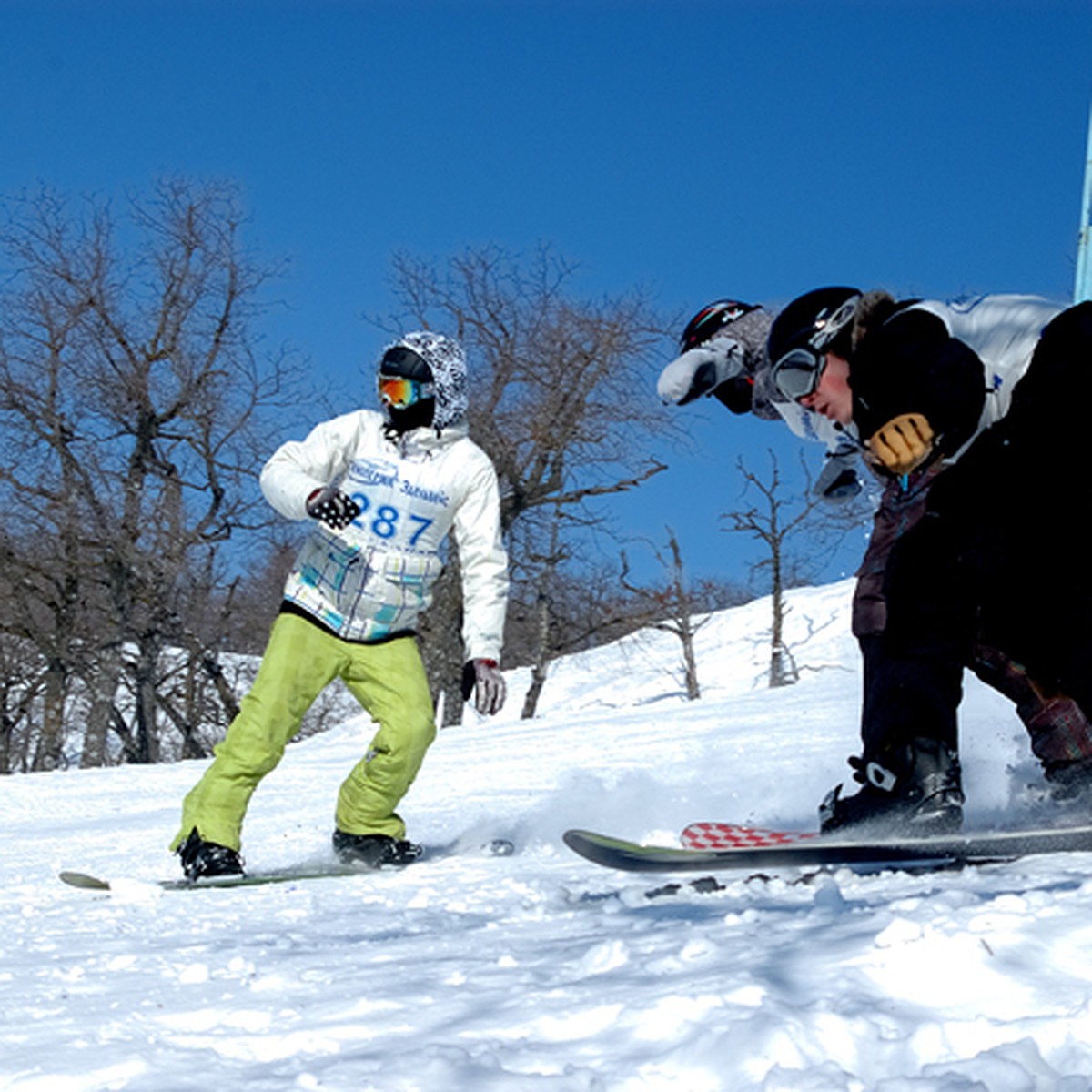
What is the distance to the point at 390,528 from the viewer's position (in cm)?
448

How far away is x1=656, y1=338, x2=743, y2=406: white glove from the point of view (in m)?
3.79

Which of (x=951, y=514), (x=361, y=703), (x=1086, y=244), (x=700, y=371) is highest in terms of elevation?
(x=1086, y=244)

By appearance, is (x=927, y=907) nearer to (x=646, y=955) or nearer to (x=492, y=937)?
(x=646, y=955)

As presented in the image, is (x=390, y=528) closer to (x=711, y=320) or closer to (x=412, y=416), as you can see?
(x=412, y=416)

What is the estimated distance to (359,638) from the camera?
4.46 meters

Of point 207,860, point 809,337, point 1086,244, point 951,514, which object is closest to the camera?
point 951,514

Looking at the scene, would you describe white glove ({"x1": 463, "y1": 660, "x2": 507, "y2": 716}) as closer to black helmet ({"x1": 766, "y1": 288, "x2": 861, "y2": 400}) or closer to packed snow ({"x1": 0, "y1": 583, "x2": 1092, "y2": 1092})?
packed snow ({"x1": 0, "y1": 583, "x2": 1092, "y2": 1092})

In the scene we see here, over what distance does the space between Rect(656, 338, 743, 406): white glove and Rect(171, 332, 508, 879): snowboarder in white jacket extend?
3.33 feet

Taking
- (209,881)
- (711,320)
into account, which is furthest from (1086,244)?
(209,881)

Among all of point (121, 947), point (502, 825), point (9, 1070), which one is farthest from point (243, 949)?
point (502, 825)

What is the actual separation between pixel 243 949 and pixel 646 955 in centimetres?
90

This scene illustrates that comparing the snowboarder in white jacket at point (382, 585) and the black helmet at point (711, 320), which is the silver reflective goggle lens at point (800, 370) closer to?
Result: the black helmet at point (711, 320)

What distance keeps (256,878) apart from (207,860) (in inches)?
9.2

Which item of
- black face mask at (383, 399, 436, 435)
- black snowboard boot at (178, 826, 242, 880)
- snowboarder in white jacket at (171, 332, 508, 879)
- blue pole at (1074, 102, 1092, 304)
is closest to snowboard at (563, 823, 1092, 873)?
snowboarder in white jacket at (171, 332, 508, 879)
